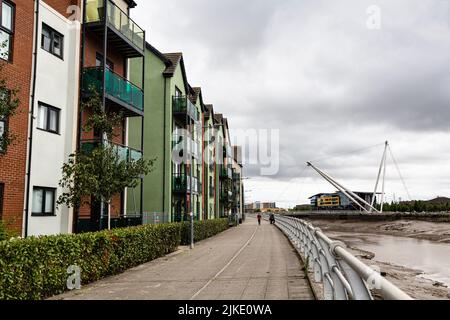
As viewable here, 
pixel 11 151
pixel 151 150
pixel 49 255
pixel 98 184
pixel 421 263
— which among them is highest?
pixel 151 150

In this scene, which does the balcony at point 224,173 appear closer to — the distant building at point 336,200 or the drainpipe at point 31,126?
the drainpipe at point 31,126

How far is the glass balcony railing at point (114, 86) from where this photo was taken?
16.4 metres

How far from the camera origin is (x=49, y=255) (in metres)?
8.34

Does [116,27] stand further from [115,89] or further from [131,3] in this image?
[131,3]

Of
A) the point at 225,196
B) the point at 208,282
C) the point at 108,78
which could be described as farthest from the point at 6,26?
the point at 225,196

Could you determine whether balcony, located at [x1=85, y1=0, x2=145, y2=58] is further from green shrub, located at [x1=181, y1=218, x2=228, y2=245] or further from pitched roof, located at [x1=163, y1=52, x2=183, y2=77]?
green shrub, located at [x1=181, y1=218, x2=228, y2=245]

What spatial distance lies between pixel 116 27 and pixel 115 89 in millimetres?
2919

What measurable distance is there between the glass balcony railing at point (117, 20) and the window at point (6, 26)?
448cm

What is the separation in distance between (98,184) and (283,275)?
612cm

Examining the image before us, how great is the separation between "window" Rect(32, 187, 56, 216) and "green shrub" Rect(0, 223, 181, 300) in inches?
125

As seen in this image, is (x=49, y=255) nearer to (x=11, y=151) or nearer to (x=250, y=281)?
(x=250, y=281)
